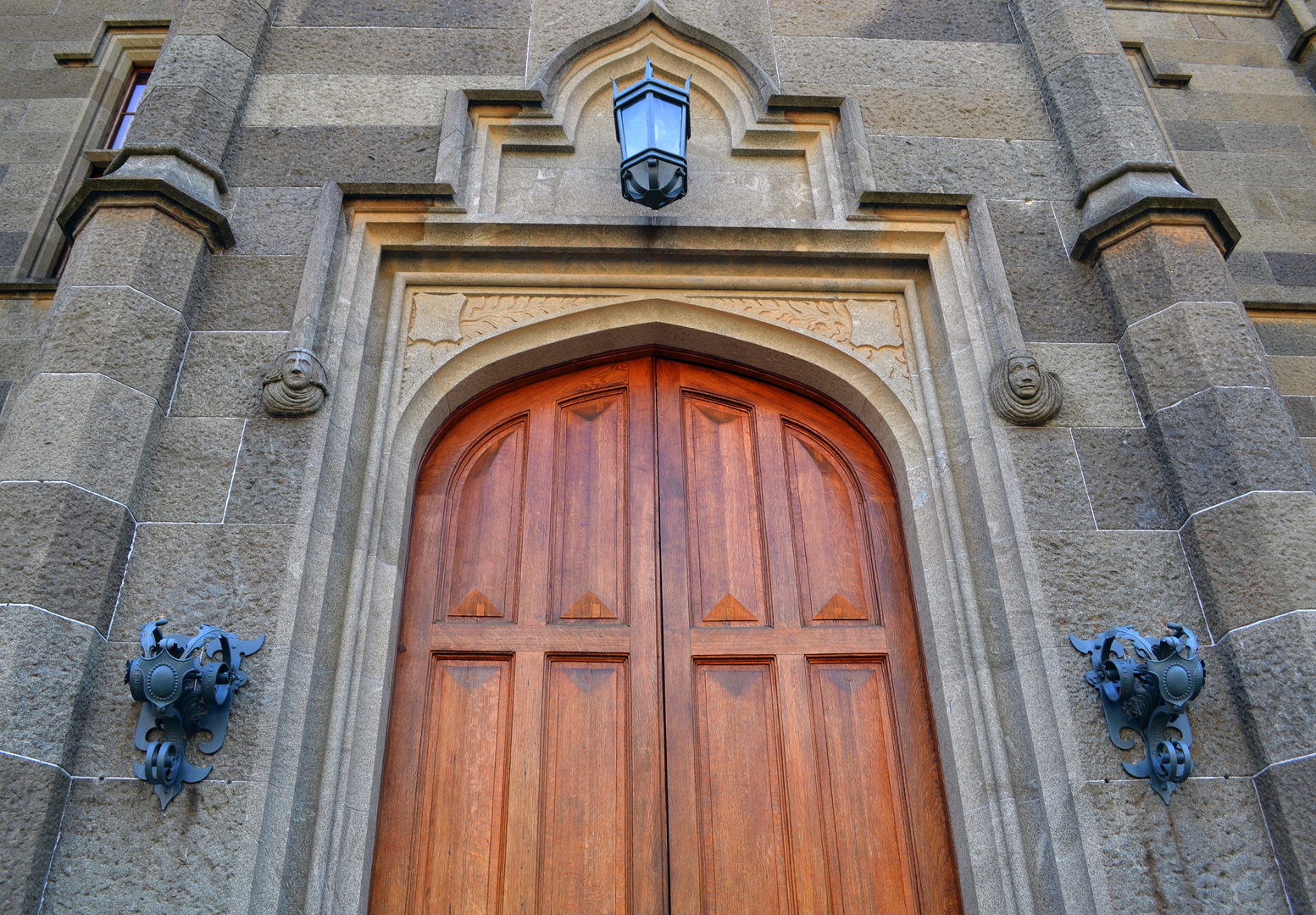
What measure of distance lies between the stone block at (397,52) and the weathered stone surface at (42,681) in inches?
116

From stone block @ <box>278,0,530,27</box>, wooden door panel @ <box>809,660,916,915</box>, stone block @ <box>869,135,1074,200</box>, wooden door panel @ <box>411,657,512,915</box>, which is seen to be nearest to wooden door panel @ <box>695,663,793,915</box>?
wooden door panel @ <box>809,660,916,915</box>

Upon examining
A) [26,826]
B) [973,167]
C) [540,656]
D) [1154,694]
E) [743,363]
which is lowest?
[26,826]

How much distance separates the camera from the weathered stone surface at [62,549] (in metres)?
3.12

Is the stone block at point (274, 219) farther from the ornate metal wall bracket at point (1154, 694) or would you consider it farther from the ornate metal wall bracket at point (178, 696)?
the ornate metal wall bracket at point (1154, 694)

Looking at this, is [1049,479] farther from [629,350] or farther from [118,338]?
[118,338]

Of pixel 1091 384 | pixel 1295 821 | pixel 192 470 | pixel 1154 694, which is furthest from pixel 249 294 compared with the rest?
pixel 1295 821

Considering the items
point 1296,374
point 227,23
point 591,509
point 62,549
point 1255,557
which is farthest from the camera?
point 1296,374

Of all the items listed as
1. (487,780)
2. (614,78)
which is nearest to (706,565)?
(487,780)

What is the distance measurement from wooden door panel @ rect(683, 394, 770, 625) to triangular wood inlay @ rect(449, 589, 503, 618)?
79 centimetres

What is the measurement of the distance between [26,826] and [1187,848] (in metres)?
3.44

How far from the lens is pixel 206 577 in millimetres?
3381

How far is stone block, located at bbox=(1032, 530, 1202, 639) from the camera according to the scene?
3.44 m

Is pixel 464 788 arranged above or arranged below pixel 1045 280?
below

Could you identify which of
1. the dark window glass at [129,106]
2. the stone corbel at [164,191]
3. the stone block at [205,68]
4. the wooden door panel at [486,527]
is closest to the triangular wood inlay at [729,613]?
the wooden door panel at [486,527]
